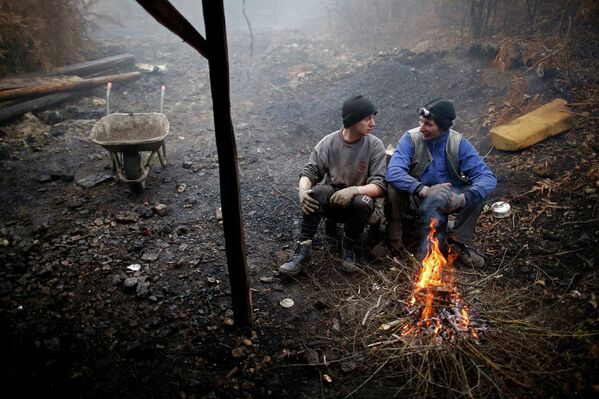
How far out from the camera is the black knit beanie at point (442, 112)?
11.7 feet

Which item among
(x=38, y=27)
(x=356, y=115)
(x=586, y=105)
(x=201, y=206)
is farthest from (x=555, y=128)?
(x=38, y=27)

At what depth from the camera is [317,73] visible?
434 inches

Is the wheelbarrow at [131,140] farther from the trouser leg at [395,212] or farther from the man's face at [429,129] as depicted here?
the man's face at [429,129]

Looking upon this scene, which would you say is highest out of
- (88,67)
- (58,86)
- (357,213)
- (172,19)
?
(172,19)

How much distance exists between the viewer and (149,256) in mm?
3887

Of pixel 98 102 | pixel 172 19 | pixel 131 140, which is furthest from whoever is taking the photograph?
pixel 98 102

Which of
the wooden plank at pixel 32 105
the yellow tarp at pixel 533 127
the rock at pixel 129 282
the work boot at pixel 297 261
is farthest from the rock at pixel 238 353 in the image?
the wooden plank at pixel 32 105

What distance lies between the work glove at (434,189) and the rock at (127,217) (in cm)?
346

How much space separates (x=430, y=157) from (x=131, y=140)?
4469 millimetres

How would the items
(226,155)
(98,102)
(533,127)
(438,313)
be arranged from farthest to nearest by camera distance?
(98,102), (533,127), (438,313), (226,155)

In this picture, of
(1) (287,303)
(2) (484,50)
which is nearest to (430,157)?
(1) (287,303)

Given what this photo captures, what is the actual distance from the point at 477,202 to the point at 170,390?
3.20m

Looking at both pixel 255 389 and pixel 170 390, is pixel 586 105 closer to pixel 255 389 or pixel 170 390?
pixel 255 389

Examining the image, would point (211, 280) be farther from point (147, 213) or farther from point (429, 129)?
point (429, 129)
